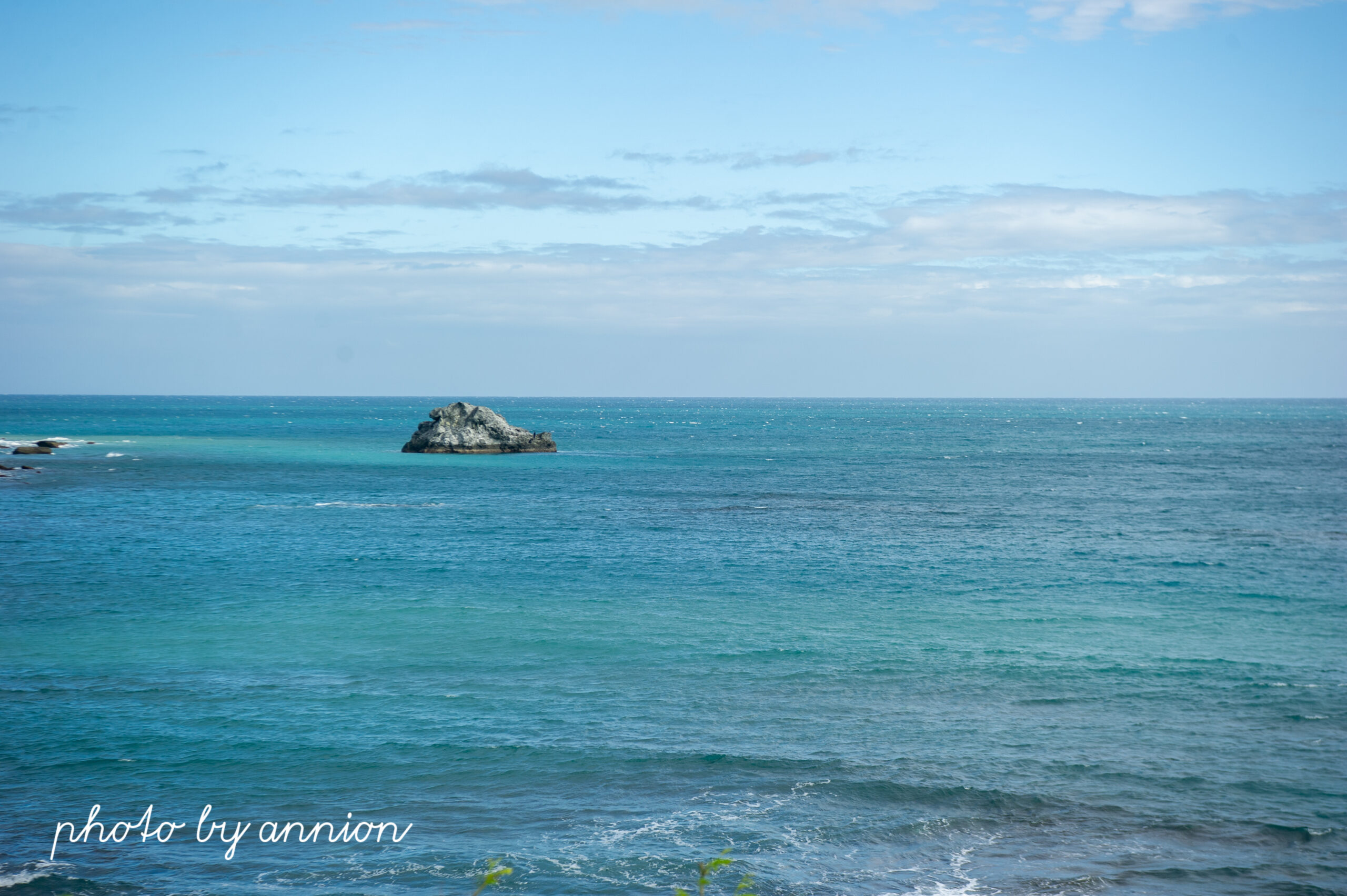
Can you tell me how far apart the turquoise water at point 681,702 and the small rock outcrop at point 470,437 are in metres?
Answer: 60.6

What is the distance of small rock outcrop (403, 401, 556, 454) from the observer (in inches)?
4707

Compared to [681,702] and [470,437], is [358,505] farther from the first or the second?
[470,437]

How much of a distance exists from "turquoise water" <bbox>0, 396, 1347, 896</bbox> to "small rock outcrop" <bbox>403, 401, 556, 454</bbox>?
2387 inches

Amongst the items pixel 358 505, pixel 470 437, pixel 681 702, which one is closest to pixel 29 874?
pixel 681 702

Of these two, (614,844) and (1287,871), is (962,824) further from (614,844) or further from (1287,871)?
(614,844)

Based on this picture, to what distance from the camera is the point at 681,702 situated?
2455 cm

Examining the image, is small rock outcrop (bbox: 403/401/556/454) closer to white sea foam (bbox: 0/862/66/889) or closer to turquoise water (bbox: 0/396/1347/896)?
turquoise water (bbox: 0/396/1347/896)

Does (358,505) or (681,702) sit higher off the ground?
(358,505)

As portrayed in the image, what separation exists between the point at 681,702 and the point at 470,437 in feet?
325

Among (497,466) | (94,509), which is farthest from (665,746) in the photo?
(497,466)

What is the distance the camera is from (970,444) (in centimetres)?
15350

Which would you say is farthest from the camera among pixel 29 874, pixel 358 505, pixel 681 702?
pixel 358 505

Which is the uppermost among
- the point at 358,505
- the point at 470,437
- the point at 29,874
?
the point at 470,437

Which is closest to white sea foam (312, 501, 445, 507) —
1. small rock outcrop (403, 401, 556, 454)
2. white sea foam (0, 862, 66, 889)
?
small rock outcrop (403, 401, 556, 454)
